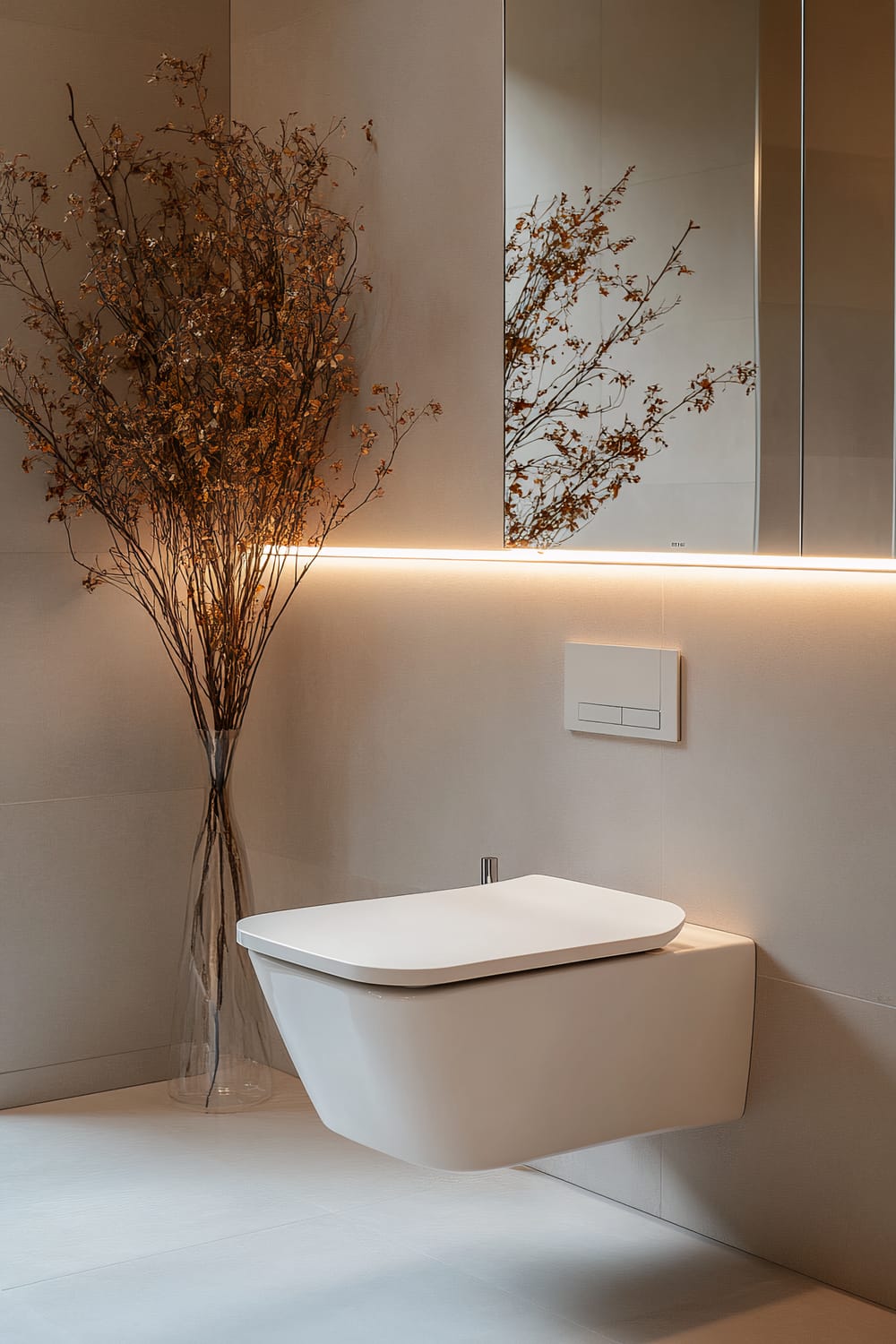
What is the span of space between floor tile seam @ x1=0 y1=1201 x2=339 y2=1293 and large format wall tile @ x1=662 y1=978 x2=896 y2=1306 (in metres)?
0.57

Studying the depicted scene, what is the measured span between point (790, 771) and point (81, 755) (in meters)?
1.44

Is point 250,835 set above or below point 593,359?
below

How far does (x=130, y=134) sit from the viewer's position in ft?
9.62

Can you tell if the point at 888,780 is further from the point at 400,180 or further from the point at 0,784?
the point at 0,784

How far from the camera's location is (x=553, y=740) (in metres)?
Result: 2.41

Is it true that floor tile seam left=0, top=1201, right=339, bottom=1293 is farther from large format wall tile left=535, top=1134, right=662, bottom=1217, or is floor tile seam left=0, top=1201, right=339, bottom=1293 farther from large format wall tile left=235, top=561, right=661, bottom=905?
large format wall tile left=235, top=561, right=661, bottom=905

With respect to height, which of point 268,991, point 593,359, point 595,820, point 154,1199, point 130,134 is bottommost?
point 154,1199

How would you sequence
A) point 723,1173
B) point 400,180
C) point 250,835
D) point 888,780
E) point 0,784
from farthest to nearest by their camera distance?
point 250,835
point 0,784
point 400,180
point 723,1173
point 888,780

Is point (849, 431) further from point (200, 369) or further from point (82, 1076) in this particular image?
point (82, 1076)

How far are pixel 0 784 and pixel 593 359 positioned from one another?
4.42 feet

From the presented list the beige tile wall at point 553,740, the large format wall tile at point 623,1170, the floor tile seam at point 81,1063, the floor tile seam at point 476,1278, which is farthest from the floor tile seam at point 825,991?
the floor tile seam at point 81,1063

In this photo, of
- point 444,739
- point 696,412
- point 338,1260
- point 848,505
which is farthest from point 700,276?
point 338,1260

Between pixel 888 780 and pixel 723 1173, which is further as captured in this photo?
pixel 723 1173

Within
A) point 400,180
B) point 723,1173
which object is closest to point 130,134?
point 400,180
